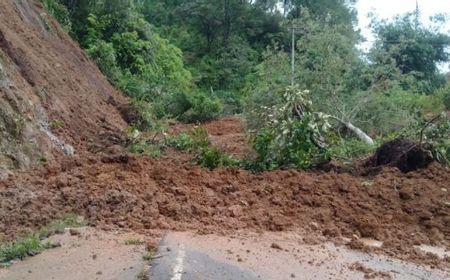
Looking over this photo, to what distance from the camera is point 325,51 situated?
13.1m

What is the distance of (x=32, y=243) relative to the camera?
509cm

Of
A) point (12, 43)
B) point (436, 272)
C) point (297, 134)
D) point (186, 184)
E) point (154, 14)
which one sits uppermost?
point (154, 14)

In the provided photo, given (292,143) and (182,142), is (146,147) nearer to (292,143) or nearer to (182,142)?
(182,142)

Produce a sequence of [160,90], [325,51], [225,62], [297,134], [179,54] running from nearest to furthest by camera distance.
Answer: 1. [297,134]
2. [325,51]
3. [160,90]
4. [179,54]
5. [225,62]

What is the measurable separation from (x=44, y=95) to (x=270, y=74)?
20.9 ft

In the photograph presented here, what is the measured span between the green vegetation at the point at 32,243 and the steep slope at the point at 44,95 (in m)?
1.43

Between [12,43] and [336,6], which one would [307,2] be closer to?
[336,6]

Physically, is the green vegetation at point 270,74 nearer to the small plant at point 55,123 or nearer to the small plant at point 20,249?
the small plant at point 55,123

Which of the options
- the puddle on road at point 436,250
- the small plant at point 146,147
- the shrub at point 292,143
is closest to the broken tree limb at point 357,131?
the shrub at point 292,143

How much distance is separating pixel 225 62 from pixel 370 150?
1941 cm

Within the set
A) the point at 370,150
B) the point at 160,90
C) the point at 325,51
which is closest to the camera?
the point at 370,150

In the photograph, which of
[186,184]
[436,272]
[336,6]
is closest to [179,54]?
[336,6]

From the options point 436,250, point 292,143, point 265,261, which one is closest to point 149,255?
point 265,261

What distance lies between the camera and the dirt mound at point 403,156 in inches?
339
